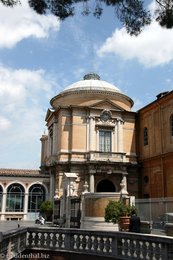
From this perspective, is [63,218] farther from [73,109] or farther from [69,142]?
[73,109]

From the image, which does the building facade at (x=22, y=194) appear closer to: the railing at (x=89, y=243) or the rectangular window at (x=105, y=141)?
the rectangular window at (x=105, y=141)

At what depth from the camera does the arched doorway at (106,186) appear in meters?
35.1

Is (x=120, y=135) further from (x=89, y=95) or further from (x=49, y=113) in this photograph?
(x=49, y=113)

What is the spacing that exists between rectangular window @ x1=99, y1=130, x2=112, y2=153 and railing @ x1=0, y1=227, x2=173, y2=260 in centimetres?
2470

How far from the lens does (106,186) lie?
35375 mm

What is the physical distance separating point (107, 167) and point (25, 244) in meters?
23.5

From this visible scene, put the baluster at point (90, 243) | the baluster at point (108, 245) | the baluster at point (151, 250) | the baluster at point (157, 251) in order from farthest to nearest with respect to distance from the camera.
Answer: the baluster at point (90, 243), the baluster at point (108, 245), the baluster at point (151, 250), the baluster at point (157, 251)

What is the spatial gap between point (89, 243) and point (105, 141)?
25.4 meters

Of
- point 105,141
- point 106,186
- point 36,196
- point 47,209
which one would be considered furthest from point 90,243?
point 36,196

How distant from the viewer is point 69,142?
3506cm

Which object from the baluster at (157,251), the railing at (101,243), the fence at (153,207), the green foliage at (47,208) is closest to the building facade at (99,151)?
the green foliage at (47,208)

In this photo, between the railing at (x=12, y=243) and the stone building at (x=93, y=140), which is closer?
the railing at (x=12, y=243)

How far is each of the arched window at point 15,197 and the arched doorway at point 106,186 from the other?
8.28 metres

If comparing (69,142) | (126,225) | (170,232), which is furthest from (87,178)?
(170,232)
